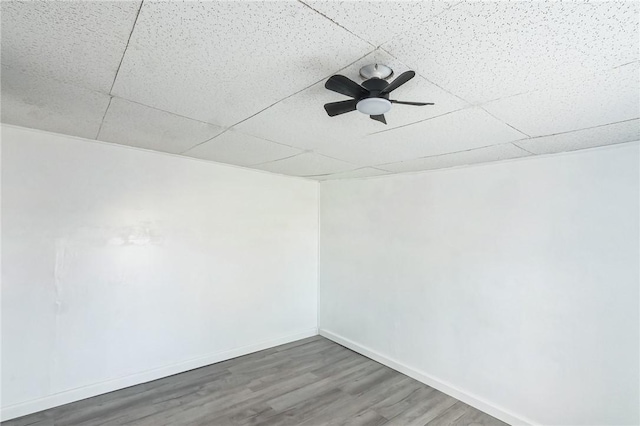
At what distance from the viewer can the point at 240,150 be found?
308cm

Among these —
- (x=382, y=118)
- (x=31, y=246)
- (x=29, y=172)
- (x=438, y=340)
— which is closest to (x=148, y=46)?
(x=382, y=118)

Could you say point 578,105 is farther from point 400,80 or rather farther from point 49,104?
point 49,104

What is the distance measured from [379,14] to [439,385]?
357 centimetres

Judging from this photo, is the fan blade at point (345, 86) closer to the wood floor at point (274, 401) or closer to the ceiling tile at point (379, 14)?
the ceiling tile at point (379, 14)

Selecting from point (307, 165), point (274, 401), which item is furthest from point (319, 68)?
point (274, 401)

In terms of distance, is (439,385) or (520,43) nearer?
(520,43)

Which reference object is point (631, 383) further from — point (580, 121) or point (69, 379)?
point (69, 379)

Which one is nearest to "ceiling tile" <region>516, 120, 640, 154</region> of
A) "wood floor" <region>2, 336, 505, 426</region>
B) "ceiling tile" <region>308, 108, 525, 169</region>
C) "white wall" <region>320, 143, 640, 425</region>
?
"white wall" <region>320, 143, 640, 425</region>

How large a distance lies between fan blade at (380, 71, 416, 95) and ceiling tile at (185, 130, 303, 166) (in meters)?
1.48

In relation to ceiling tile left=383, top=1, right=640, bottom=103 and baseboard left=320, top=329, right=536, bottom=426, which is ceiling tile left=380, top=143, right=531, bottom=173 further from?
baseboard left=320, top=329, right=536, bottom=426

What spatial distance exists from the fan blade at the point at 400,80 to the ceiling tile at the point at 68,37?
107 centimetres

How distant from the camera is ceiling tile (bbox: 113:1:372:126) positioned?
1109 mm

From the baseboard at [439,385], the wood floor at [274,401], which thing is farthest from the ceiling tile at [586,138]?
the wood floor at [274,401]

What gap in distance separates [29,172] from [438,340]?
173 inches
